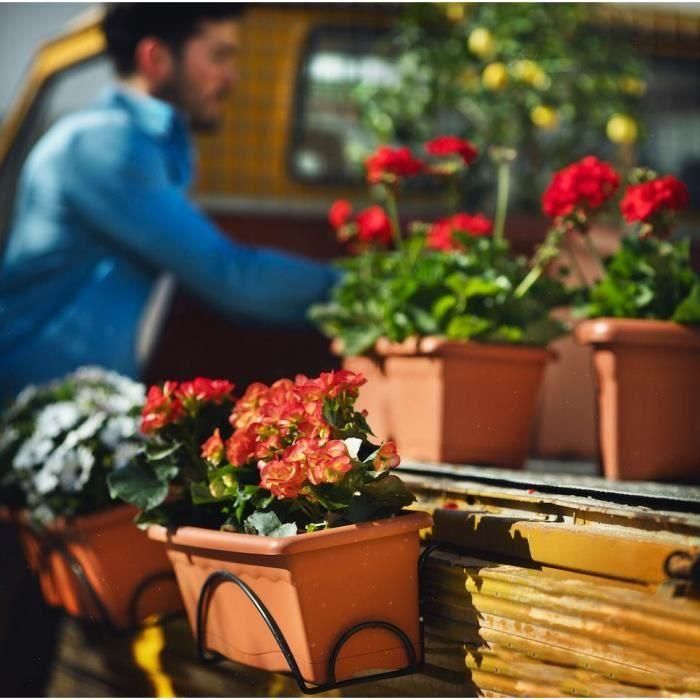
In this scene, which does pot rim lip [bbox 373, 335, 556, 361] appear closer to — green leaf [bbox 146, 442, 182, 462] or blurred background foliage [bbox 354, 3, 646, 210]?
green leaf [bbox 146, 442, 182, 462]

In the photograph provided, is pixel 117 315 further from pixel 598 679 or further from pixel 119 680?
pixel 598 679

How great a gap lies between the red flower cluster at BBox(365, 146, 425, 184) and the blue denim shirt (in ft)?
1.67

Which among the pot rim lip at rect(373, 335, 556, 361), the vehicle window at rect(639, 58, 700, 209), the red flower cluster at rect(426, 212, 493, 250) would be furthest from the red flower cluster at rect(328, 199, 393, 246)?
the vehicle window at rect(639, 58, 700, 209)

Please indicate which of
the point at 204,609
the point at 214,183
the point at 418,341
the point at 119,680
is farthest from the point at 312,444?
the point at 214,183

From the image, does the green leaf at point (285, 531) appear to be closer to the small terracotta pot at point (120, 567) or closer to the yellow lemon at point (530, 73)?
the small terracotta pot at point (120, 567)

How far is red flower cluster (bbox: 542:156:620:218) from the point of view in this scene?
188cm

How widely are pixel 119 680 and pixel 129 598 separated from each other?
0.16 metres

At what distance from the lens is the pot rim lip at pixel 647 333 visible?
1.81 m

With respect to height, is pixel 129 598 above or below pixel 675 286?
below

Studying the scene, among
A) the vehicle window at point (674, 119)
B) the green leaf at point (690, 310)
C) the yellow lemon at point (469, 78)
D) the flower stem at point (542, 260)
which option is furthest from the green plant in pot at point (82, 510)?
the vehicle window at point (674, 119)

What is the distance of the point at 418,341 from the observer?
1.95m

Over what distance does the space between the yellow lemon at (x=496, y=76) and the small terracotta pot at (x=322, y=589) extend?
86.2 inches

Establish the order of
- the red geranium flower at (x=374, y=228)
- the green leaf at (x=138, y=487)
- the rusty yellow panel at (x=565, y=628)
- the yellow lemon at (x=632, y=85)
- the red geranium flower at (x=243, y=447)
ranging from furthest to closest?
1. the yellow lemon at (x=632, y=85)
2. the red geranium flower at (x=374, y=228)
3. the green leaf at (x=138, y=487)
4. the red geranium flower at (x=243, y=447)
5. the rusty yellow panel at (x=565, y=628)

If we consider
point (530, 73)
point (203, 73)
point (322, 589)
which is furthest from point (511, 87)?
point (322, 589)
